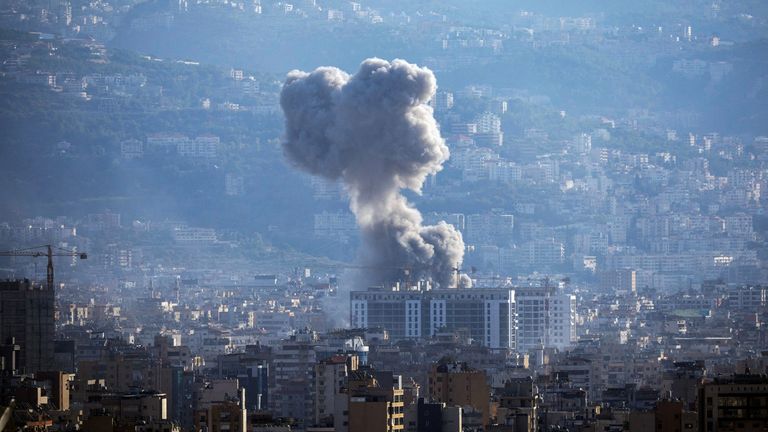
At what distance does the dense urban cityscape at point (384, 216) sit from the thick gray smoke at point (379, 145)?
114mm

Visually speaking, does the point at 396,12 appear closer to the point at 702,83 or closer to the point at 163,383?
the point at 702,83

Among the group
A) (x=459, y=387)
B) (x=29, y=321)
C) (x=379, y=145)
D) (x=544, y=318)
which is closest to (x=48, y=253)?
(x=379, y=145)

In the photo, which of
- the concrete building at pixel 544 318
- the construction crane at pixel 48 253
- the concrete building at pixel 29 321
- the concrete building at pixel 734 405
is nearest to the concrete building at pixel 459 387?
the concrete building at pixel 29 321

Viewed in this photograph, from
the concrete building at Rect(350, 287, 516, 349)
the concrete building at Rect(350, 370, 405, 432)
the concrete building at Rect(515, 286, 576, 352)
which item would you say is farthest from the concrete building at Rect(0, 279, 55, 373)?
the concrete building at Rect(515, 286, 576, 352)

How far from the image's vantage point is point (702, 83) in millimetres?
153000

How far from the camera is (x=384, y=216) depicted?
8969 cm

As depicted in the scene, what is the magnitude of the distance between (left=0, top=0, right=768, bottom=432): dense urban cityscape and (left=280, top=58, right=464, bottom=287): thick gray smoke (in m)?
0.11

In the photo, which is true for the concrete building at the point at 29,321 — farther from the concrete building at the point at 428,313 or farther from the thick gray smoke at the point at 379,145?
the concrete building at the point at 428,313

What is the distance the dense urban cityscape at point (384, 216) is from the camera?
5375 cm

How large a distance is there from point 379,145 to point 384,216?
254cm

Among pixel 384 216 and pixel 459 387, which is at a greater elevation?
pixel 384 216

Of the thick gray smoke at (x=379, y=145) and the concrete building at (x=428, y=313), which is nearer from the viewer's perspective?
the thick gray smoke at (x=379, y=145)

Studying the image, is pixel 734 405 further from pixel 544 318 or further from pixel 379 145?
pixel 544 318

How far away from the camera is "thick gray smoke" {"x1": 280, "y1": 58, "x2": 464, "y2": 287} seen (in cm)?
8769
